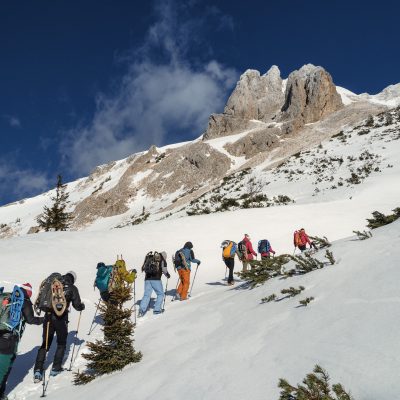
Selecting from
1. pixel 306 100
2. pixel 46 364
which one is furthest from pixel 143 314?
pixel 306 100

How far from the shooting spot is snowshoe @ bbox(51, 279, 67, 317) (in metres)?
7.00

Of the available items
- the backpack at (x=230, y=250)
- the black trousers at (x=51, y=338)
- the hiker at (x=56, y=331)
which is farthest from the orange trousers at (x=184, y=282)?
the black trousers at (x=51, y=338)

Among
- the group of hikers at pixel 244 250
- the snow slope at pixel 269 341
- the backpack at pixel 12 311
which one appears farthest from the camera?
the group of hikers at pixel 244 250

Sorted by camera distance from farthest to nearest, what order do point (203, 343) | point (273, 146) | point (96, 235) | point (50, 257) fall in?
1. point (273, 146)
2. point (96, 235)
3. point (50, 257)
4. point (203, 343)

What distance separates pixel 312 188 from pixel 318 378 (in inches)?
1279

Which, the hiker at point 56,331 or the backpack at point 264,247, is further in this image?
the backpack at point 264,247

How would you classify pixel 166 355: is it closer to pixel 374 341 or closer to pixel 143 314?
pixel 374 341

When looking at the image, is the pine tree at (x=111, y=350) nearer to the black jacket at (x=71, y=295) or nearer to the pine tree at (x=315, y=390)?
the black jacket at (x=71, y=295)

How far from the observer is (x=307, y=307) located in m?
5.51

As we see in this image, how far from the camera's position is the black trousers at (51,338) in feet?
22.3

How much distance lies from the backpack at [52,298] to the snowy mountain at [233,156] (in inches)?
1375

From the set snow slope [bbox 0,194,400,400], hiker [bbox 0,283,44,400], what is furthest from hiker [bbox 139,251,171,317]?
hiker [bbox 0,283,44,400]

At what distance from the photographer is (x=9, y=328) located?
19.1ft

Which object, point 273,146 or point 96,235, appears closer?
point 96,235
